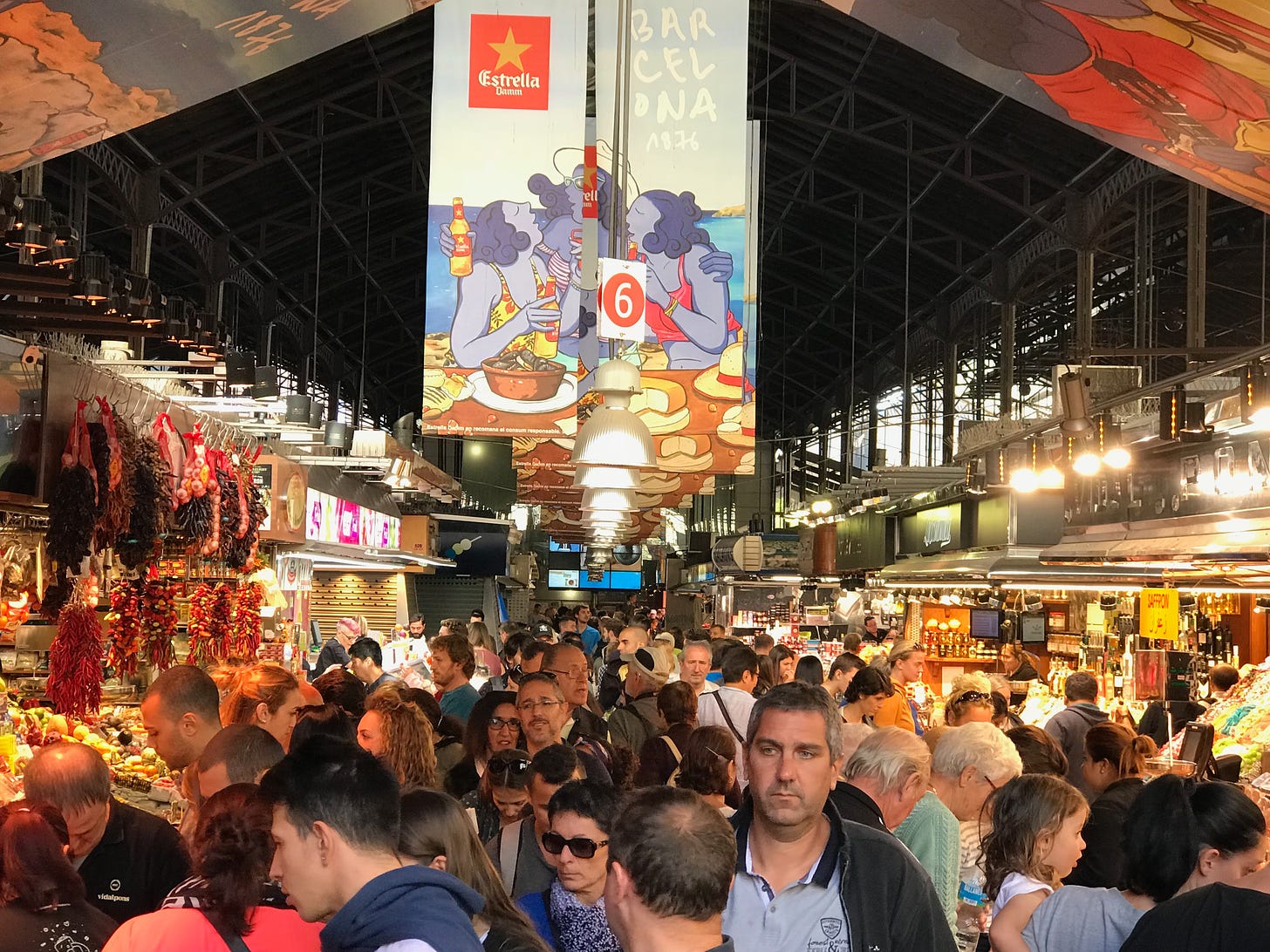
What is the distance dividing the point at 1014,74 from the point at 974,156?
47.5ft

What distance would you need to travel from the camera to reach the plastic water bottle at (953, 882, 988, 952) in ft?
16.1

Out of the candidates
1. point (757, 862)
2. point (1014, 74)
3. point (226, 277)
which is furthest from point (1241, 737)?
point (226, 277)

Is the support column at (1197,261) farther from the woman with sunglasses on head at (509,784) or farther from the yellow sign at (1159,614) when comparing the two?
the woman with sunglasses on head at (509,784)

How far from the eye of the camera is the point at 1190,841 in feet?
11.3

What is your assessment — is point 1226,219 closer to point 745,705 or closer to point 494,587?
point 745,705

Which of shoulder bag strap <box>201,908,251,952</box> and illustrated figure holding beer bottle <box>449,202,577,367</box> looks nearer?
shoulder bag strap <box>201,908,251,952</box>

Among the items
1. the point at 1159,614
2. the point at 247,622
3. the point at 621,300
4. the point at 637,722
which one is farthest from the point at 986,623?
the point at 621,300

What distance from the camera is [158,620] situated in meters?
7.71

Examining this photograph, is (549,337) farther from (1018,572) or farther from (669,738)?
(1018,572)

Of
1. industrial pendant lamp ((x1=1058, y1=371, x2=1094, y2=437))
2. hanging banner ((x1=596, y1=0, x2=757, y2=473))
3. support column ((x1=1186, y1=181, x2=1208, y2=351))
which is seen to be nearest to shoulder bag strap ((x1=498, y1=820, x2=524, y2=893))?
hanging banner ((x1=596, y1=0, x2=757, y2=473))

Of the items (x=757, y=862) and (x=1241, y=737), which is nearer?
(x=757, y=862)

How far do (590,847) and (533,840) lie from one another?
739mm

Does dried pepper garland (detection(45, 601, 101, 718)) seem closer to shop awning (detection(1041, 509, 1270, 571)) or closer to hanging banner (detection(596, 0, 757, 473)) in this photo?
hanging banner (detection(596, 0, 757, 473))

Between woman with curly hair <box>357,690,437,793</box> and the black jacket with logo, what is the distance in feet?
3.50
